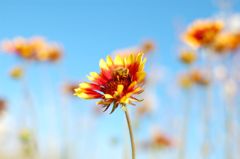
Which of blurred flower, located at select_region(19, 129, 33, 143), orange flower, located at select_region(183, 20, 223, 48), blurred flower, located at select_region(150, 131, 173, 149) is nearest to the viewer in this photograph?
orange flower, located at select_region(183, 20, 223, 48)

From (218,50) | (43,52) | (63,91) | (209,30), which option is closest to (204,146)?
(218,50)

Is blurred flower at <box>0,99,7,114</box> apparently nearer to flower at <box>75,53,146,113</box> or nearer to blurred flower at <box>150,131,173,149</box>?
blurred flower at <box>150,131,173,149</box>

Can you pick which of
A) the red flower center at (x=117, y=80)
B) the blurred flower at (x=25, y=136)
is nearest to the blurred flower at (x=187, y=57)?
the blurred flower at (x=25, y=136)

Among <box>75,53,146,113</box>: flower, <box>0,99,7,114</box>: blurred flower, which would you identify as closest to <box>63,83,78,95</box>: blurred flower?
<box>0,99,7,114</box>: blurred flower

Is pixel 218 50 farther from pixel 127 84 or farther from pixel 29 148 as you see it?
pixel 127 84

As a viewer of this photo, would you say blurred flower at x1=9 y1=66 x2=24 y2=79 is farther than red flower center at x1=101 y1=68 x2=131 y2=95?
Yes

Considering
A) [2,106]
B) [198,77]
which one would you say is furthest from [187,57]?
[2,106]
